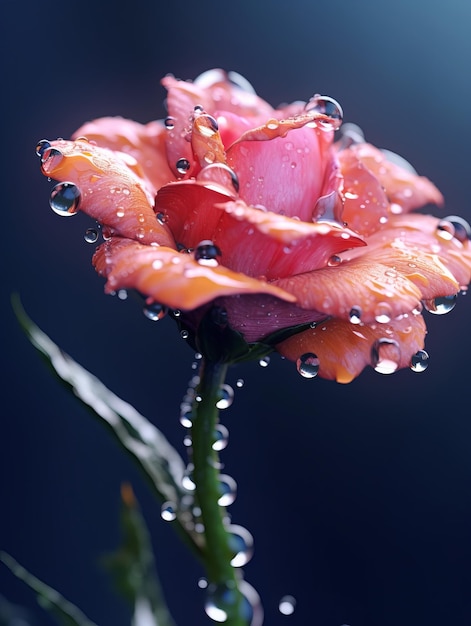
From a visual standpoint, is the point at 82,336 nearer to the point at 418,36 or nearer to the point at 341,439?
the point at 341,439

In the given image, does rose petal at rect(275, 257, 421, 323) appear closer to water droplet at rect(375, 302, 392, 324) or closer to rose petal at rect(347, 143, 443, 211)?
water droplet at rect(375, 302, 392, 324)

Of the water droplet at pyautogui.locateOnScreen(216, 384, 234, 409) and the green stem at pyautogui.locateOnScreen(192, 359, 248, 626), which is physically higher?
the water droplet at pyautogui.locateOnScreen(216, 384, 234, 409)

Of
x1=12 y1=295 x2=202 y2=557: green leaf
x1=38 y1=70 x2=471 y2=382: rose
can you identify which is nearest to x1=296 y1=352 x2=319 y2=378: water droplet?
x1=38 y1=70 x2=471 y2=382: rose

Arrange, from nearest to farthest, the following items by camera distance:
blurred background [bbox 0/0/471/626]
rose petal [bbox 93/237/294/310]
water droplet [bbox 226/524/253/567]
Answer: rose petal [bbox 93/237/294/310] → water droplet [bbox 226/524/253/567] → blurred background [bbox 0/0/471/626]

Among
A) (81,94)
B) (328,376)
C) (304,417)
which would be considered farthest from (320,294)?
(81,94)

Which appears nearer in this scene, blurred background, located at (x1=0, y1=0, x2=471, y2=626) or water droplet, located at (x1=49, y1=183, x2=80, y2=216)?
water droplet, located at (x1=49, y1=183, x2=80, y2=216)

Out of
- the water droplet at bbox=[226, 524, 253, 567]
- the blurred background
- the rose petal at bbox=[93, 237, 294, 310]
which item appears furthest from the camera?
the blurred background
